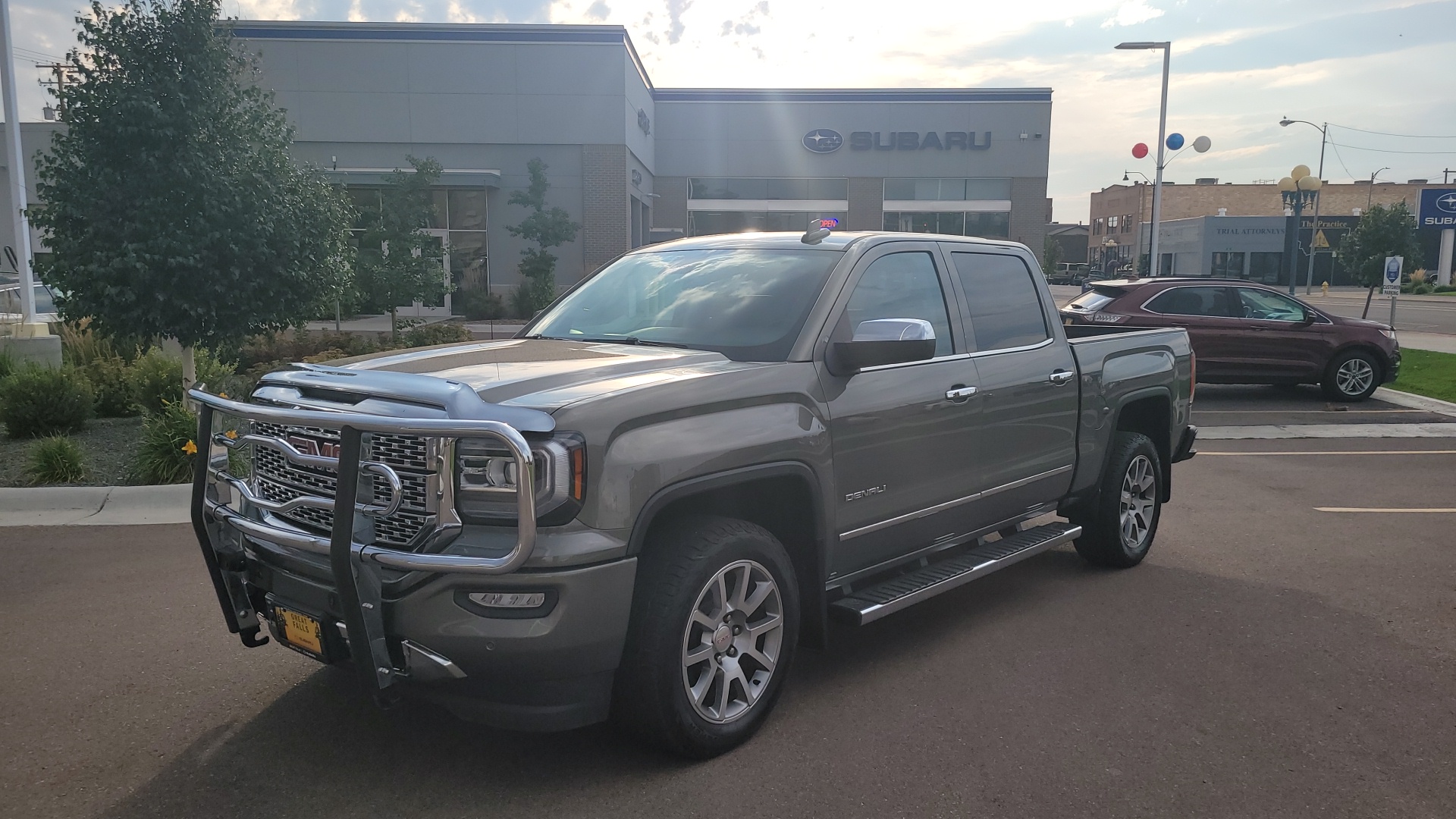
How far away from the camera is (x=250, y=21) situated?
3127 centimetres

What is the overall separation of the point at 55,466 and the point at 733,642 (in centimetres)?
709

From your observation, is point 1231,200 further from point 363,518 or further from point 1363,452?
point 363,518

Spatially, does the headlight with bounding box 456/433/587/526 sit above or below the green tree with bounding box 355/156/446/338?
below

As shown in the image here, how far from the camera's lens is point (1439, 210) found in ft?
114

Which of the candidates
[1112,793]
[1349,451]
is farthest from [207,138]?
[1349,451]

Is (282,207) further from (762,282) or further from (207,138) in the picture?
(762,282)

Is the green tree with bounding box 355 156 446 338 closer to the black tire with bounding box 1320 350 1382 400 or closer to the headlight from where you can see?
the black tire with bounding box 1320 350 1382 400

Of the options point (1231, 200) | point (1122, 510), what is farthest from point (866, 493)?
point (1231, 200)

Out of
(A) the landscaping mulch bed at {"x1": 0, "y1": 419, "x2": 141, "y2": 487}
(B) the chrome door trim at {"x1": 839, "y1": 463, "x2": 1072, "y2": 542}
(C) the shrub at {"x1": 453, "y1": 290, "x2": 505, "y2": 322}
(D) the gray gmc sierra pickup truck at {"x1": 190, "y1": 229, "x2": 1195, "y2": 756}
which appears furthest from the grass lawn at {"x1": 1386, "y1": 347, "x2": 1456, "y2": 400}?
(C) the shrub at {"x1": 453, "y1": 290, "x2": 505, "y2": 322}

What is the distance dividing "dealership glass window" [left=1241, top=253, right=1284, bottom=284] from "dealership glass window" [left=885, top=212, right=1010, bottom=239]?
3944 centimetres

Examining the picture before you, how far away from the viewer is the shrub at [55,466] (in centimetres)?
837

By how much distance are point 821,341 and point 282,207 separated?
290 inches

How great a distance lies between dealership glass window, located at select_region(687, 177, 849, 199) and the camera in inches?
1677

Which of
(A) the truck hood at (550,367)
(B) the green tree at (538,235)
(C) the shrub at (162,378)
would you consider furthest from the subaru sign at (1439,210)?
(A) the truck hood at (550,367)
